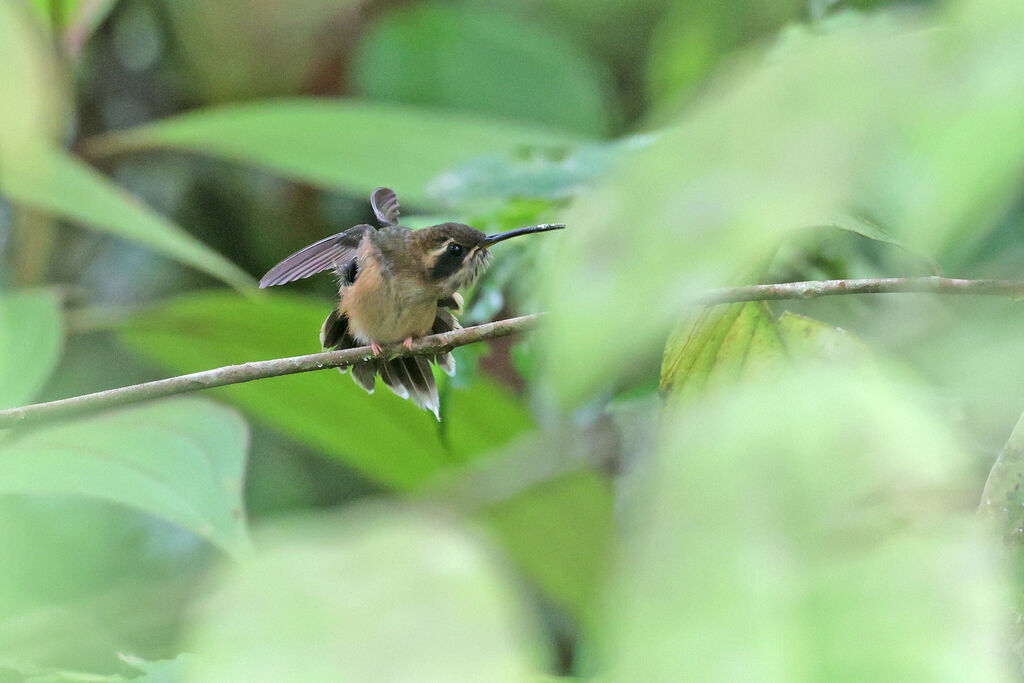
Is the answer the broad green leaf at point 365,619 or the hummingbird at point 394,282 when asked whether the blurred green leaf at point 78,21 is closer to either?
the hummingbird at point 394,282

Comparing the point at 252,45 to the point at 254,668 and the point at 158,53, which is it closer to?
the point at 158,53

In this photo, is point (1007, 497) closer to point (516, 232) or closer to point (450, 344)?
point (450, 344)

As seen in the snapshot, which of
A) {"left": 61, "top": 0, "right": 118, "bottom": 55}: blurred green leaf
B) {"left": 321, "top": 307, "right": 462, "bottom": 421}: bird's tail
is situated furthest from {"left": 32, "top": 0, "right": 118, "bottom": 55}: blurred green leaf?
{"left": 321, "top": 307, "right": 462, "bottom": 421}: bird's tail

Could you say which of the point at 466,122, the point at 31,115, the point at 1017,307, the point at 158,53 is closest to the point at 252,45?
the point at 158,53

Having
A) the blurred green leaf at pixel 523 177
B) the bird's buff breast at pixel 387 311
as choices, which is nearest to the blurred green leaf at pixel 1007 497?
the blurred green leaf at pixel 523 177

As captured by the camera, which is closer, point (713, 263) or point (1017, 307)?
point (713, 263)

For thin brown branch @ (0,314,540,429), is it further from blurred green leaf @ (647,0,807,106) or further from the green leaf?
blurred green leaf @ (647,0,807,106)
